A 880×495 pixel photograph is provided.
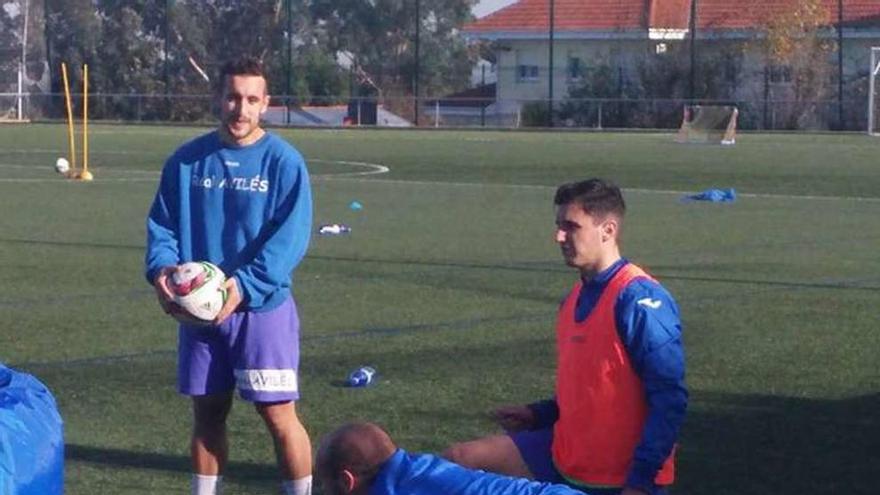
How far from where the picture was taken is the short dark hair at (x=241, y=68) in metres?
7.21

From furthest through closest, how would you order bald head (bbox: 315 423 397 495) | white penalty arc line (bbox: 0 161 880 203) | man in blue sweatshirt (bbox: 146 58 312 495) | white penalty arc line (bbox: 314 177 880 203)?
white penalty arc line (bbox: 0 161 880 203) < white penalty arc line (bbox: 314 177 880 203) < man in blue sweatshirt (bbox: 146 58 312 495) < bald head (bbox: 315 423 397 495)

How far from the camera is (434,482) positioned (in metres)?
4.48

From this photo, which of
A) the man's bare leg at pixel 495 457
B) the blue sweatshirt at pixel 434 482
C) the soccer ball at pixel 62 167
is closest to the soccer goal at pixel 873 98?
the soccer ball at pixel 62 167

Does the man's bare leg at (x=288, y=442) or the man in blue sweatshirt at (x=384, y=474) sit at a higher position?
the man in blue sweatshirt at (x=384, y=474)

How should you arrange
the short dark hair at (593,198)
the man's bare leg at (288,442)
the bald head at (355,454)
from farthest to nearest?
the man's bare leg at (288,442) → the short dark hair at (593,198) → the bald head at (355,454)

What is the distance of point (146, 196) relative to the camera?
1016 inches

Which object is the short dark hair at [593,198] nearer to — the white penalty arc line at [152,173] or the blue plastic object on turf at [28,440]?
the blue plastic object on turf at [28,440]

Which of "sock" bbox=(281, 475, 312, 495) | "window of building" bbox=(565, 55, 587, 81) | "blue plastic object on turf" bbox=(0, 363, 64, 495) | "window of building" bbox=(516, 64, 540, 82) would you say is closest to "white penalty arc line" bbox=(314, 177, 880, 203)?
"sock" bbox=(281, 475, 312, 495)

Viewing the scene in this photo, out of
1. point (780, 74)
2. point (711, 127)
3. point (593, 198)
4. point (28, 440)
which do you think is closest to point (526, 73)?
point (780, 74)

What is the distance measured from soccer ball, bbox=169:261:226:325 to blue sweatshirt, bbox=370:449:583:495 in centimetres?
257

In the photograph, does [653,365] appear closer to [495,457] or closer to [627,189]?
[495,457]

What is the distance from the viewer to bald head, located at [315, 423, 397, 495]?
441 centimetres

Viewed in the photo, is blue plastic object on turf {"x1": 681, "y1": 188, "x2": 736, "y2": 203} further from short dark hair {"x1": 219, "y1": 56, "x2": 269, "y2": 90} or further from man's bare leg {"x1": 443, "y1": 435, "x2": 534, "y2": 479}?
man's bare leg {"x1": 443, "y1": 435, "x2": 534, "y2": 479}

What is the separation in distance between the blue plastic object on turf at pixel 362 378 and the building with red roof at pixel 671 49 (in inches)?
1862
